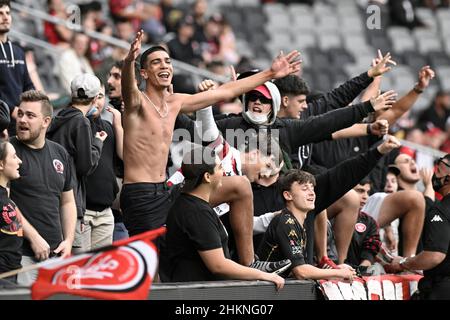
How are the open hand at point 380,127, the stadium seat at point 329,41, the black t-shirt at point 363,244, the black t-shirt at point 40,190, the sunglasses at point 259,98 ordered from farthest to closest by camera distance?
the stadium seat at point 329,41 < the black t-shirt at point 363,244 < the sunglasses at point 259,98 < the open hand at point 380,127 < the black t-shirt at point 40,190

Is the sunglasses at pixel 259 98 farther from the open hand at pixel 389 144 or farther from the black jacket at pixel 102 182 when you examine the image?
the black jacket at pixel 102 182

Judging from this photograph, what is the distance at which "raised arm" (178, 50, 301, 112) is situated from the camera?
308 inches

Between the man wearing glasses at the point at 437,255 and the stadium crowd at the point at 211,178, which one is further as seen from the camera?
the man wearing glasses at the point at 437,255

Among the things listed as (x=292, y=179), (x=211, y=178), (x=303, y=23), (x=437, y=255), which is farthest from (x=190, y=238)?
(x=303, y=23)

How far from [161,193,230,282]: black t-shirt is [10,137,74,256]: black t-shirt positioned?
780mm

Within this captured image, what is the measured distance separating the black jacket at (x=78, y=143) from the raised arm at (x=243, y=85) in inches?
27.4

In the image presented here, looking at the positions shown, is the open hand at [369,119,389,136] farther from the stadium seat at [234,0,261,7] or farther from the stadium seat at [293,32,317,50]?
the stadium seat at [234,0,261,7]

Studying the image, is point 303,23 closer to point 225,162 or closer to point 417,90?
point 417,90

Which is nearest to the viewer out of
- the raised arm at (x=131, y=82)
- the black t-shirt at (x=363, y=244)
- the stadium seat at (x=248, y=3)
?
the raised arm at (x=131, y=82)

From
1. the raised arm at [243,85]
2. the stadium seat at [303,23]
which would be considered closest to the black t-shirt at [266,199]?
the raised arm at [243,85]

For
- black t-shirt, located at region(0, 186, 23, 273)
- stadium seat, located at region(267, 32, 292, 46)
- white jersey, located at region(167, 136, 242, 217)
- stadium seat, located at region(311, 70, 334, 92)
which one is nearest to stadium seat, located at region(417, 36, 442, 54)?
stadium seat, located at region(311, 70, 334, 92)

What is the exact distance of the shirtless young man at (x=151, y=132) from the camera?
775 centimetres

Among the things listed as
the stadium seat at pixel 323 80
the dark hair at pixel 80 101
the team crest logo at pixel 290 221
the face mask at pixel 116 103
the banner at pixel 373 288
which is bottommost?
the banner at pixel 373 288
